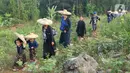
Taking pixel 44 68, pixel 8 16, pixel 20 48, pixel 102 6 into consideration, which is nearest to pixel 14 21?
pixel 8 16

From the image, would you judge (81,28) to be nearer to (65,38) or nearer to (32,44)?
(65,38)

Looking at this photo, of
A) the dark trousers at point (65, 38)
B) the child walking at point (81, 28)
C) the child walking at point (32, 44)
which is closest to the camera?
the child walking at point (32, 44)

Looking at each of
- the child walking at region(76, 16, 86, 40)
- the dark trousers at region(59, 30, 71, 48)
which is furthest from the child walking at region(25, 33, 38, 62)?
the child walking at region(76, 16, 86, 40)

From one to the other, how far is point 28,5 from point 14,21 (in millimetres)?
2140

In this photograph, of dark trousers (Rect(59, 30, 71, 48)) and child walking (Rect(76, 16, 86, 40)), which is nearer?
dark trousers (Rect(59, 30, 71, 48))

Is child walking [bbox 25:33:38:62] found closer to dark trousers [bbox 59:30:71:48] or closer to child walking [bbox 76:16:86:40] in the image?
dark trousers [bbox 59:30:71:48]

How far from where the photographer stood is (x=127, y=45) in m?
6.90

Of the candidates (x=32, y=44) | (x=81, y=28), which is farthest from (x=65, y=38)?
(x=81, y=28)

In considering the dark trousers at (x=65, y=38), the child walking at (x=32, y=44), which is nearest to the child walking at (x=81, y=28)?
the dark trousers at (x=65, y=38)

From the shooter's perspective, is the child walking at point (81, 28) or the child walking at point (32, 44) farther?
the child walking at point (81, 28)

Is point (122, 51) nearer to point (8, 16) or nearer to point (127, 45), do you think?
point (127, 45)

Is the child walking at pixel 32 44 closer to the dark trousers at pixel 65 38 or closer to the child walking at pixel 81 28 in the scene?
the dark trousers at pixel 65 38

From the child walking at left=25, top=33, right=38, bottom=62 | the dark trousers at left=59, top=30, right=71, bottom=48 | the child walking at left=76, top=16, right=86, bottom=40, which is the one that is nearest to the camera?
the child walking at left=25, top=33, right=38, bottom=62

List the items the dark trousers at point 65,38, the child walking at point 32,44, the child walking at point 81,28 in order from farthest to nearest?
the child walking at point 81,28
the dark trousers at point 65,38
the child walking at point 32,44
